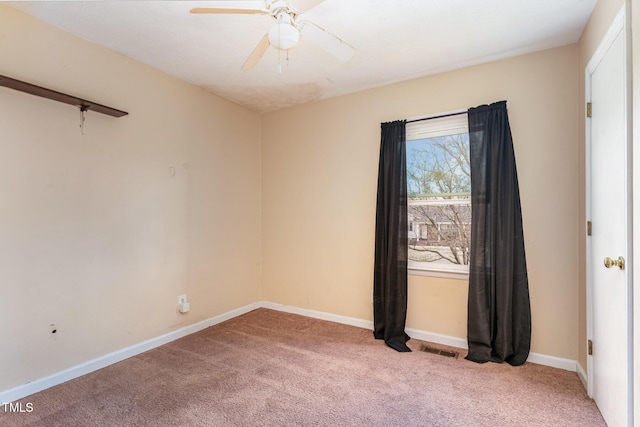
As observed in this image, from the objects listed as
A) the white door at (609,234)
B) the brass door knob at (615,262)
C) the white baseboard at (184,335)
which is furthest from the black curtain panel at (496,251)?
the brass door knob at (615,262)

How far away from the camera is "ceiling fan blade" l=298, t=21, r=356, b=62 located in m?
1.77

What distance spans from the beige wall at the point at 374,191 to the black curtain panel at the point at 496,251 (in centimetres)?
12

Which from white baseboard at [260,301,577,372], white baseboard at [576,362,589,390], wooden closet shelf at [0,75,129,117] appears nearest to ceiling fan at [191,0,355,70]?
wooden closet shelf at [0,75,129,117]

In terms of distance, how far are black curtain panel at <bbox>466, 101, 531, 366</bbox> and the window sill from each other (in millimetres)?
161

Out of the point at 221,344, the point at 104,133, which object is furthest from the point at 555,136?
the point at 104,133

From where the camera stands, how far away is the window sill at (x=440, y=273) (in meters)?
2.89

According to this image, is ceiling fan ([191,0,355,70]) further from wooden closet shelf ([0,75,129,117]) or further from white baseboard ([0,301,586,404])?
white baseboard ([0,301,586,404])

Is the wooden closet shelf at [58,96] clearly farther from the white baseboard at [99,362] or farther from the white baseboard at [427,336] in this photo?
the white baseboard at [427,336]

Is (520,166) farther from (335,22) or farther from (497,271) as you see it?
(335,22)

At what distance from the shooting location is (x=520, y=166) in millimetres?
2633

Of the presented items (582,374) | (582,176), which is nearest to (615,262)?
(582,176)

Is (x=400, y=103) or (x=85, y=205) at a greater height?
(x=400, y=103)

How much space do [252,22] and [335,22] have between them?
22.8 inches

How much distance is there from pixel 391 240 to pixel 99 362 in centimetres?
267
